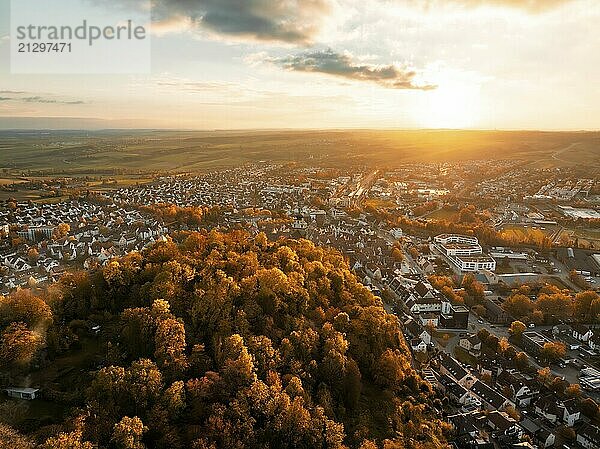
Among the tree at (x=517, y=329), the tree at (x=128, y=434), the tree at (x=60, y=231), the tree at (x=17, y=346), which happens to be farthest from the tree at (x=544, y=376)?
the tree at (x=60, y=231)

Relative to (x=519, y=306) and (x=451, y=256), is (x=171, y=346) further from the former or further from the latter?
(x=451, y=256)

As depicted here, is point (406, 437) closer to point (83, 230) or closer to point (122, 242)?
point (122, 242)

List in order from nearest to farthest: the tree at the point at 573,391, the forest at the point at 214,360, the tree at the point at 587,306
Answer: the forest at the point at 214,360 < the tree at the point at 573,391 < the tree at the point at 587,306

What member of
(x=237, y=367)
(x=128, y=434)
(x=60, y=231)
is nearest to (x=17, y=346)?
(x=128, y=434)

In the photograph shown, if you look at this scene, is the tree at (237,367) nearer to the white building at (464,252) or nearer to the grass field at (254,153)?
the white building at (464,252)

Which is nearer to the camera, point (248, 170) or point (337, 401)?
point (337, 401)

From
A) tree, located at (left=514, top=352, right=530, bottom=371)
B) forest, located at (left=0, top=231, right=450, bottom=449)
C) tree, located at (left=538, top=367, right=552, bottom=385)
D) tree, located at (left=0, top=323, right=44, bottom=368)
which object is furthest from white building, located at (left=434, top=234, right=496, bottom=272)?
Answer: tree, located at (left=0, top=323, right=44, bottom=368)

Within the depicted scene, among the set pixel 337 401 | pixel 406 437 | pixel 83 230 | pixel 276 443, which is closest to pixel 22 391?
pixel 276 443
